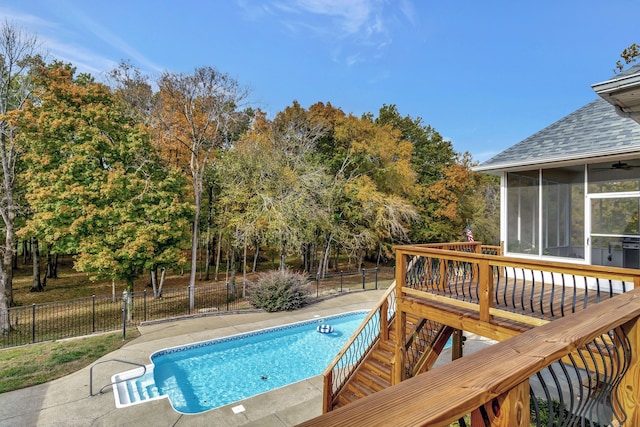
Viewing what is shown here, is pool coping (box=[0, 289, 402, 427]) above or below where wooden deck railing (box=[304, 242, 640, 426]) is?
below

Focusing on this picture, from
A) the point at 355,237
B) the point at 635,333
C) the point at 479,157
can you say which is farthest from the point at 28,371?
the point at 479,157

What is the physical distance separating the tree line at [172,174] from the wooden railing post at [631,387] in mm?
11609

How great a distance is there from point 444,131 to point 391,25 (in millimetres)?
14497

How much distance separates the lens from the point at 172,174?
40.0 feet

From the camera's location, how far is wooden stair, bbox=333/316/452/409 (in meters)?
6.25

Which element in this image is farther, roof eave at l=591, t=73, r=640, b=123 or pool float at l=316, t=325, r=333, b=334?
pool float at l=316, t=325, r=333, b=334

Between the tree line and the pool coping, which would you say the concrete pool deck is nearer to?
the pool coping

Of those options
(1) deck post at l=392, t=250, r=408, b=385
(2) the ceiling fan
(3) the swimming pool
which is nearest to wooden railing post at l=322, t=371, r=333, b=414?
(1) deck post at l=392, t=250, r=408, b=385

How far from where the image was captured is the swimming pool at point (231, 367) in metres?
7.10

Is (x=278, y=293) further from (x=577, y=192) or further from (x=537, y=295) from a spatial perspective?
(x=577, y=192)

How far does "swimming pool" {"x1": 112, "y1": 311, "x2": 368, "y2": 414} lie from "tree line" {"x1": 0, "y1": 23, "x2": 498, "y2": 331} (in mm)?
4051

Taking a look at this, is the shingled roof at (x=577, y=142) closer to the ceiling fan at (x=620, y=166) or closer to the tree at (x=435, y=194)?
the ceiling fan at (x=620, y=166)

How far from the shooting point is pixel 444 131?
88.3 ft

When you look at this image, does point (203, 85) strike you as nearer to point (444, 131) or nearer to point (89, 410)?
point (89, 410)
